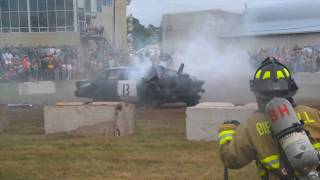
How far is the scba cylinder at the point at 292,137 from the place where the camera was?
9.11 ft

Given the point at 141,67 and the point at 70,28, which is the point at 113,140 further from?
the point at 70,28

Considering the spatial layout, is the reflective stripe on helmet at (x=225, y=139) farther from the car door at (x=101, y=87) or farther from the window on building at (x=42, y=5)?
the window on building at (x=42, y=5)

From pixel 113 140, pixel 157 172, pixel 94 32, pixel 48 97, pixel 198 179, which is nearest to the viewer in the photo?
pixel 198 179

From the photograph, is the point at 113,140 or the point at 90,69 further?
the point at 90,69

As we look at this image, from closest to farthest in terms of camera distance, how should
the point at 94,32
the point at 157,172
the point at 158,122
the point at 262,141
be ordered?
the point at 262,141 → the point at 157,172 → the point at 158,122 → the point at 94,32

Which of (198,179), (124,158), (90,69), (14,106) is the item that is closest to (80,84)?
(14,106)

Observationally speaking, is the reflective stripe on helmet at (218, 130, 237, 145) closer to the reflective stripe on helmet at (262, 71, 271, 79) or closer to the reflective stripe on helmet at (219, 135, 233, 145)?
the reflective stripe on helmet at (219, 135, 233, 145)

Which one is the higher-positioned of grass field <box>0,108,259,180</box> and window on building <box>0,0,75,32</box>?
window on building <box>0,0,75,32</box>

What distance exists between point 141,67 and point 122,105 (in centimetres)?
705

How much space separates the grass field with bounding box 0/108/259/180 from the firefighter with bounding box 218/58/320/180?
410 centimetres

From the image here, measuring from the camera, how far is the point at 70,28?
52.0 m

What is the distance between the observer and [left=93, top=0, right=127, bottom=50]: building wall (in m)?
58.2

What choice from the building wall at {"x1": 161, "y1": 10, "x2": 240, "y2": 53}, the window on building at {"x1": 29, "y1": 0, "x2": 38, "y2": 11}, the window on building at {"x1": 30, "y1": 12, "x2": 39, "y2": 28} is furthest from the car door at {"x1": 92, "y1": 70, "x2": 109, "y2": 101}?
the window on building at {"x1": 29, "y1": 0, "x2": 38, "y2": 11}

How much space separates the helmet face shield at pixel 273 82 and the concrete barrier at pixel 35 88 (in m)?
20.9
